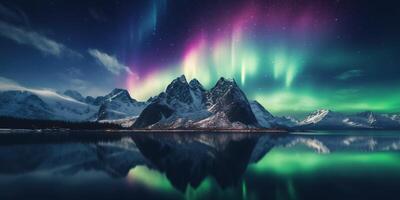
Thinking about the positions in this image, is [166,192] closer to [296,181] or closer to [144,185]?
[144,185]

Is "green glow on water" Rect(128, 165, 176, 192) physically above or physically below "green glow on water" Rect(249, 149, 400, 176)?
above

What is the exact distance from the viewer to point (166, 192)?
32094 millimetres

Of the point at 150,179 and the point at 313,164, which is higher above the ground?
the point at 150,179

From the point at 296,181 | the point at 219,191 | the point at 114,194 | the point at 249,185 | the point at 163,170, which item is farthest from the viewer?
the point at 163,170

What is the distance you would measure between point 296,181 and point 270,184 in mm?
4679

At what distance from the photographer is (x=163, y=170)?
161ft

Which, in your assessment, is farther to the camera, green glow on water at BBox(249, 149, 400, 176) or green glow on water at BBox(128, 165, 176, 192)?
green glow on water at BBox(249, 149, 400, 176)

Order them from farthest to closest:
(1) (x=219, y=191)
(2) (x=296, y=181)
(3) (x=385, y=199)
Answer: (2) (x=296, y=181) < (1) (x=219, y=191) < (3) (x=385, y=199)

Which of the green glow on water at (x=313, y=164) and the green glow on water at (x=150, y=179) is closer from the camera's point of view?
the green glow on water at (x=150, y=179)

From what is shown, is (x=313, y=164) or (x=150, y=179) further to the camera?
(x=313, y=164)

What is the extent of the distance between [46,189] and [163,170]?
20.3m

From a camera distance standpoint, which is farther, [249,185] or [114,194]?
[249,185]

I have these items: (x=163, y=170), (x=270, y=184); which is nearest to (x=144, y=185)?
(x=163, y=170)

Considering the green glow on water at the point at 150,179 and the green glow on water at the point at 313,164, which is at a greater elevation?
the green glow on water at the point at 150,179
